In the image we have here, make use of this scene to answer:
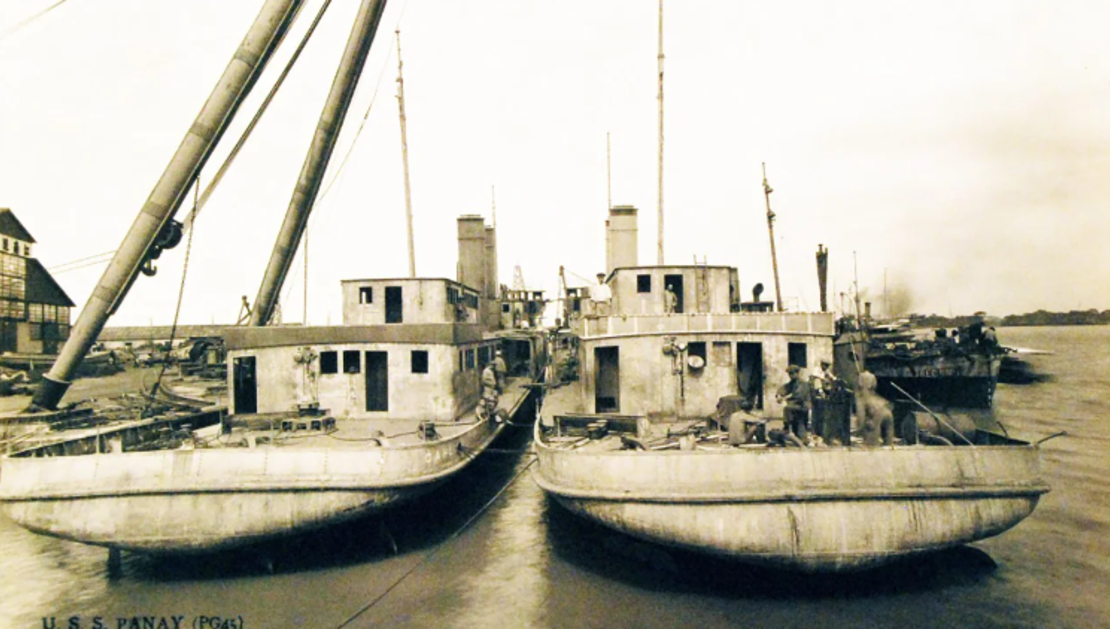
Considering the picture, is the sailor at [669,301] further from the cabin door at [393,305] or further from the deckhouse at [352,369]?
the cabin door at [393,305]

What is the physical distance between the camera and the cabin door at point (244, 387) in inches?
575

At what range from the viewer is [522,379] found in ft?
79.7

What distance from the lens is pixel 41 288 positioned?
44.9m

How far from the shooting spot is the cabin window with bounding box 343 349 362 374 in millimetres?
14227

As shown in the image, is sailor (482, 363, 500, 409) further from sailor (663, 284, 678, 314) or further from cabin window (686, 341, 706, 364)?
cabin window (686, 341, 706, 364)

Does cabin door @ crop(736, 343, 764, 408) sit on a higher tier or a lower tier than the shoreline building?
lower

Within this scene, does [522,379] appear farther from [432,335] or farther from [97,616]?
[97,616]

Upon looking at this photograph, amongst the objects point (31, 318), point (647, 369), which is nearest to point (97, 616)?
point (647, 369)

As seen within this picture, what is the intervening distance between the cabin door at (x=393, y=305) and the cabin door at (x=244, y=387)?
3442 millimetres

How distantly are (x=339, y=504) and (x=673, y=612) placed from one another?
216 inches

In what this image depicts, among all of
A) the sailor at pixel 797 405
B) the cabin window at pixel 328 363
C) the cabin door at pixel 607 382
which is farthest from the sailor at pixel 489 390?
the sailor at pixel 797 405

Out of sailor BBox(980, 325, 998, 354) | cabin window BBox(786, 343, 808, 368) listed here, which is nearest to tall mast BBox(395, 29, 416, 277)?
cabin window BBox(786, 343, 808, 368)

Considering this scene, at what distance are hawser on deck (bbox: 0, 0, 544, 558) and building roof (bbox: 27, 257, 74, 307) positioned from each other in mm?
36985

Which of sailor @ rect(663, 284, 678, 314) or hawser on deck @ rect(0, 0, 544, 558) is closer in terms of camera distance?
hawser on deck @ rect(0, 0, 544, 558)
